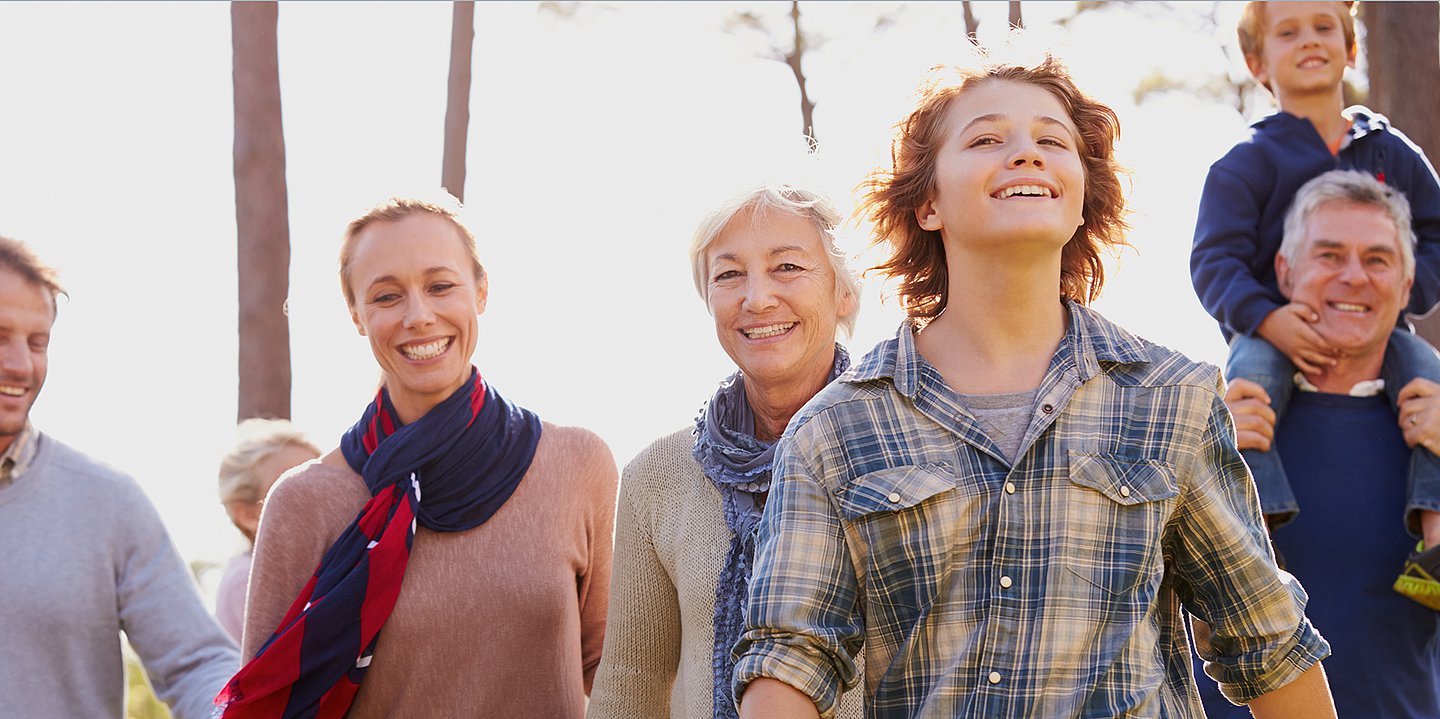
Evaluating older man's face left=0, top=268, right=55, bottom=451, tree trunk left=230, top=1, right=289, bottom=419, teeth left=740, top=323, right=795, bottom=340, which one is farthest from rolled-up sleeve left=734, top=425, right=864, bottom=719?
tree trunk left=230, top=1, right=289, bottom=419

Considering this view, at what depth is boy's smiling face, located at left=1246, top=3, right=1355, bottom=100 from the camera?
4410 mm

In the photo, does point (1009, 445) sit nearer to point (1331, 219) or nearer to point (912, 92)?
point (912, 92)

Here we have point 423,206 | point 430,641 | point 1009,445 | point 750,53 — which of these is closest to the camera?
point 1009,445

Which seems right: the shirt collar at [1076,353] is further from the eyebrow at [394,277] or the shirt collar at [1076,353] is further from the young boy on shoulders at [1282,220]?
the young boy on shoulders at [1282,220]

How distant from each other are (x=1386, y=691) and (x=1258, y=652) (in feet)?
5.97

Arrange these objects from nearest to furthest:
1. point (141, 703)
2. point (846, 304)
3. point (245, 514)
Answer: point (846, 304) → point (245, 514) → point (141, 703)

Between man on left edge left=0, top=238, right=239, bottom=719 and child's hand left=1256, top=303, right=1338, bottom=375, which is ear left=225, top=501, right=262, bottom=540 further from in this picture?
child's hand left=1256, top=303, right=1338, bottom=375

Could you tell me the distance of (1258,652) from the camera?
2.36 m

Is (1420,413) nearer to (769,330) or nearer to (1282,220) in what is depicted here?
(1282,220)

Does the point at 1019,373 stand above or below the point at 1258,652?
above

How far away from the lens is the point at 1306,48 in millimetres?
4418

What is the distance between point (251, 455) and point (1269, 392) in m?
3.87

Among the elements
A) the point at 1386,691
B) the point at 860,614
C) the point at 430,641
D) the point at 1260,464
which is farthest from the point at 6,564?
the point at 1386,691

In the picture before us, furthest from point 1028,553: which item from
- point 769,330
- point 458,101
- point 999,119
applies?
point 458,101
